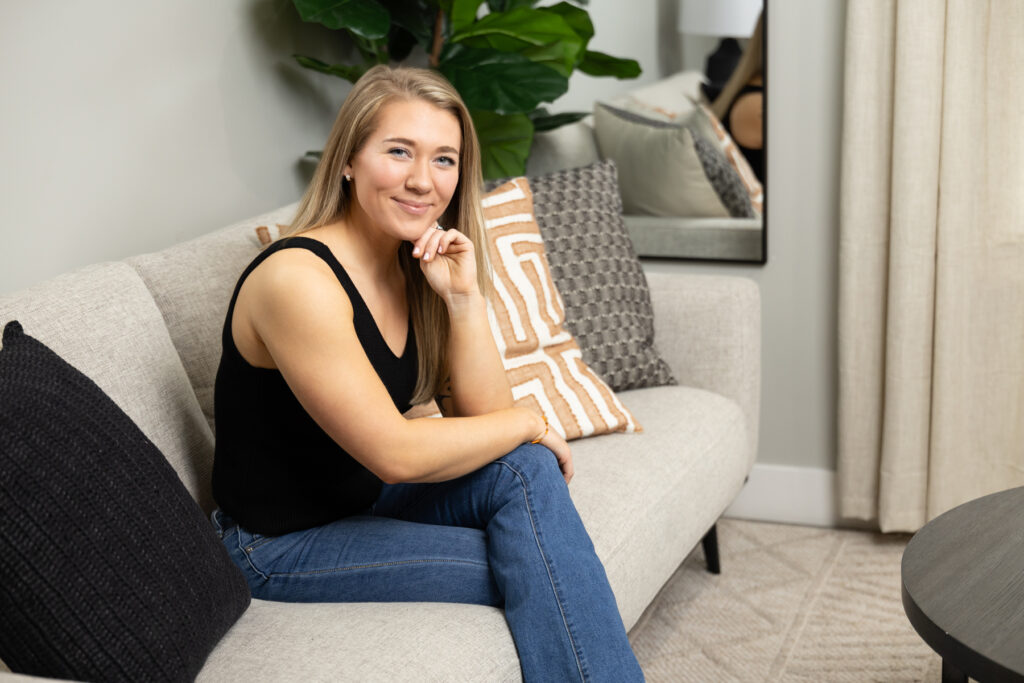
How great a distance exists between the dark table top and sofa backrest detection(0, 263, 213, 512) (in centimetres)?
107

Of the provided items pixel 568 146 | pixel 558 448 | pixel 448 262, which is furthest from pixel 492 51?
pixel 558 448

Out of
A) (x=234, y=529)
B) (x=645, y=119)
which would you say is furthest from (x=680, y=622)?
(x=645, y=119)

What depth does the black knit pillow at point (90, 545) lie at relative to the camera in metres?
1.08

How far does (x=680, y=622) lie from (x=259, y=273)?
1.31 metres

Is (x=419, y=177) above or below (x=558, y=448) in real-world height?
above

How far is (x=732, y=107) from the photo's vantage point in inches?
105

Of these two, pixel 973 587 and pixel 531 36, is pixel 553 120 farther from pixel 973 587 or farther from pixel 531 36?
pixel 973 587

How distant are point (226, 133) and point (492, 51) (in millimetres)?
615

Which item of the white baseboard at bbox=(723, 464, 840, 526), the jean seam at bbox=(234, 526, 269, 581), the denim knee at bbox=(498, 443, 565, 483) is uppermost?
the denim knee at bbox=(498, 443, 565, 483)

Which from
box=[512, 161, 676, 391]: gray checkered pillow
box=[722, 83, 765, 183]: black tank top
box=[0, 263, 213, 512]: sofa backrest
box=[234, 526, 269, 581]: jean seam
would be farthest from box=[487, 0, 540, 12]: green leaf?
box=[234, 526, 269, 581]: jean seam

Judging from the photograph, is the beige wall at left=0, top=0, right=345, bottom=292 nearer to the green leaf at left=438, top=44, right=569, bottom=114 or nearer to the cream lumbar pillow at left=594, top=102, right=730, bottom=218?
the green leaf at left=438, top=44, right=569, bottom=114

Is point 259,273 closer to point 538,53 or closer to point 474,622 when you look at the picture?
point 474,622

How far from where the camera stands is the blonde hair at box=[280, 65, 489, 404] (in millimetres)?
1549

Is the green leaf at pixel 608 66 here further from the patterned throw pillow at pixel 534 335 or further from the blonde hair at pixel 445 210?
the blonde hair at pixel 445 210
